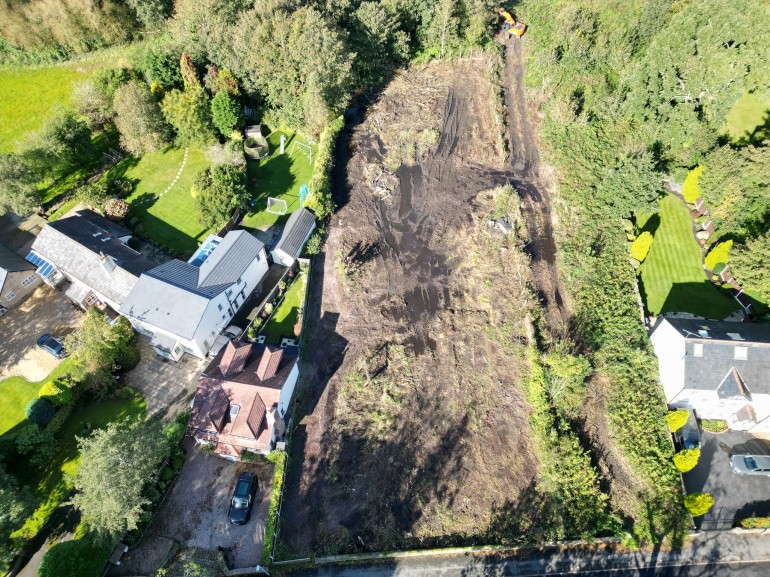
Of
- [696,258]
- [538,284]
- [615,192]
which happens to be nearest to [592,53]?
[615,192]

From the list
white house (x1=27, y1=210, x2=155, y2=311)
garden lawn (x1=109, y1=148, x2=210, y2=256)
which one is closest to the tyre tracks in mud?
garden lawn (x1=109, y1=148, x2=210, y2=256)

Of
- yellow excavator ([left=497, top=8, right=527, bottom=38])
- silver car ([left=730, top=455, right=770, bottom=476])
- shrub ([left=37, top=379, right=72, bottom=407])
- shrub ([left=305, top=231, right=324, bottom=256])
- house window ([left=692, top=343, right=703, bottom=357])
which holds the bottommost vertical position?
shrub ([left=37, top=379, right=72, bottom=407])

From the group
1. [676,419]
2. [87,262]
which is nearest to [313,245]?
[87,262]

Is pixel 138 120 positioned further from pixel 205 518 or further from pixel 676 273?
pixel 676 273

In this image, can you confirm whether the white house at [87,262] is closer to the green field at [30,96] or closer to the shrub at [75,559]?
the shrub at [75,559]

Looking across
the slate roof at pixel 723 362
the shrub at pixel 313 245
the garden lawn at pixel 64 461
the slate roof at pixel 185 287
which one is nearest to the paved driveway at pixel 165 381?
the garden lawn at pixel 64 461

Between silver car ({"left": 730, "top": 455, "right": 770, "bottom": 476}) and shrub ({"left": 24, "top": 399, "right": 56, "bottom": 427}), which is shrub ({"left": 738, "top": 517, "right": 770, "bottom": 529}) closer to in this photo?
silver car ({"left": 730, "top": 455, "right": 770, "bottom": 476})
